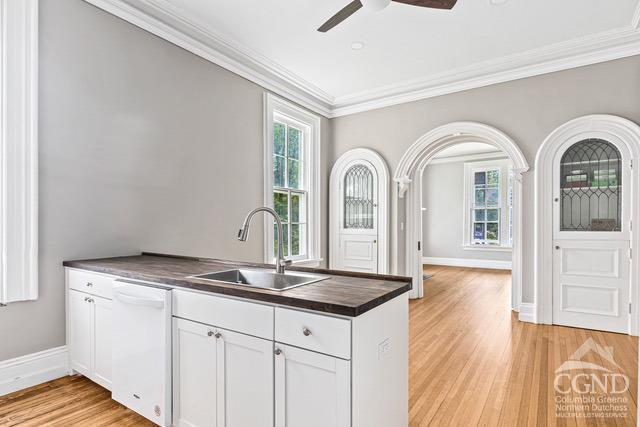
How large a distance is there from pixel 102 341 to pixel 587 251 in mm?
4552

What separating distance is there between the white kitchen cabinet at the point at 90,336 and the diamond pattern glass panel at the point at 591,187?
4442 mm

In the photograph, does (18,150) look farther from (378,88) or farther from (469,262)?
(469,262)

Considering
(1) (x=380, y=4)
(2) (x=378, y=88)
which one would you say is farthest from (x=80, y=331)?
(2) (x=378, y=88)

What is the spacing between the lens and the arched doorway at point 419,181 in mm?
4176

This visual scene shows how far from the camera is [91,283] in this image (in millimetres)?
2330

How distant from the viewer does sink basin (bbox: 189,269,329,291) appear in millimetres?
1983

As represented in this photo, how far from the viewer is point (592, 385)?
2467 mm

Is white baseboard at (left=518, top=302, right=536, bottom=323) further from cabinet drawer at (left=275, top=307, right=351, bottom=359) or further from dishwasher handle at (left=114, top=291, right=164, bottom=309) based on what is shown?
dishwasher handle at (left=114, top=291, right=164, bottom=309)

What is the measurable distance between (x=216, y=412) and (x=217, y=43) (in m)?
3.33

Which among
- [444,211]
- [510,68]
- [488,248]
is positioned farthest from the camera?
[444,211]

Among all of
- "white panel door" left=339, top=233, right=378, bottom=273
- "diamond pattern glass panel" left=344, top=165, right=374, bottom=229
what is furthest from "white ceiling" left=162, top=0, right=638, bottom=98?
"white panel door" left=339, top=233, right=378, bottom=273

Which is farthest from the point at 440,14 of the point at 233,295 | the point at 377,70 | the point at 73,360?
the point at 73,360

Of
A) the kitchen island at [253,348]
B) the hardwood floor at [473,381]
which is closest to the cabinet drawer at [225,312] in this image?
the kitchen island at [253,348]

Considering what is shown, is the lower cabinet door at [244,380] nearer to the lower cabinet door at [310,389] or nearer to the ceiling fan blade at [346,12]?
the lower cabinet door at [310,389]
